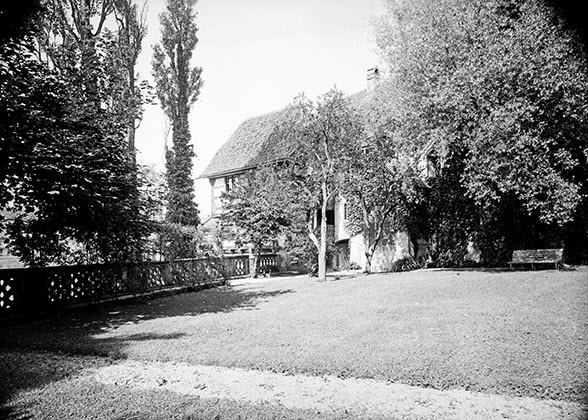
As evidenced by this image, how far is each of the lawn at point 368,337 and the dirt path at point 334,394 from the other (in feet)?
0.92

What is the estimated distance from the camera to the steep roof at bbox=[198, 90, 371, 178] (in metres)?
31.4

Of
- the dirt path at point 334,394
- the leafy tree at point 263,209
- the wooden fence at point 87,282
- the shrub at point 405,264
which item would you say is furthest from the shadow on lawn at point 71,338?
the shrub at point 405,264

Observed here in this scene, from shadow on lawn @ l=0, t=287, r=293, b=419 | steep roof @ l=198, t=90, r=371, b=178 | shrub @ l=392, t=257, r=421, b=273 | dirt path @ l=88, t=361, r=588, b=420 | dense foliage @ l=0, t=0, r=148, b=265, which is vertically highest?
steep roof @ l=198, t=90, r=371, b=178

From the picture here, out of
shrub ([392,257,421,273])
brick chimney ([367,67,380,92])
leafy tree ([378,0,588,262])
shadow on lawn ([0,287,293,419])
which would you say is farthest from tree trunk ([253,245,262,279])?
brick chimney ([367,67,380,92])

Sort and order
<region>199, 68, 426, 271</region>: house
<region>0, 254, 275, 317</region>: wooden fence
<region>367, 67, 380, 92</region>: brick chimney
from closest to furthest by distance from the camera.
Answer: <region>0, 254, 275, 317</region>: wooden fence → <region>199, 68, 426, 271</region>: house → <region>367, 67, 380, 92</region>: brick chimney

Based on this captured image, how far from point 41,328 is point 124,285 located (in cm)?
483

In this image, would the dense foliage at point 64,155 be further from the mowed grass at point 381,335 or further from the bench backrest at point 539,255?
the bench backrest at point 539,255

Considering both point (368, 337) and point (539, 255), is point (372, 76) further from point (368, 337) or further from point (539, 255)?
point (368, 337)

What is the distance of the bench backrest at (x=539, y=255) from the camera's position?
1648cm

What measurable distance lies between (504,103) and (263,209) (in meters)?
13.6

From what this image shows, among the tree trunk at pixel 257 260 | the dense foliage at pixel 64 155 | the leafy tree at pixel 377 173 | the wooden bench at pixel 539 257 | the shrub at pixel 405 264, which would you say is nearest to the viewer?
the dense foliage at pixel 64 155

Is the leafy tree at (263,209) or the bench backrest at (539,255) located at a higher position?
the leafy tree at (263,209)

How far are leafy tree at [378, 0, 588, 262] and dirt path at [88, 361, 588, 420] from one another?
504 inches

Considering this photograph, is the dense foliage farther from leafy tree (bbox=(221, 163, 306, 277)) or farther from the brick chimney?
the brick chimney
